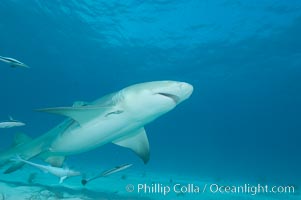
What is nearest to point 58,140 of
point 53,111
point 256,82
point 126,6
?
point 53,111

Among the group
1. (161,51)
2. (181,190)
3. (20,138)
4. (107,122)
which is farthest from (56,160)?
(161,51)

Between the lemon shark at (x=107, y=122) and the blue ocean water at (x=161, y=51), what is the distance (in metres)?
18.9

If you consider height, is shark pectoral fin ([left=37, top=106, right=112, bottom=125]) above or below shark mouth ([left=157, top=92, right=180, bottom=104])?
below

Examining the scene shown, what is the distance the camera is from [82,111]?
4.39 metres

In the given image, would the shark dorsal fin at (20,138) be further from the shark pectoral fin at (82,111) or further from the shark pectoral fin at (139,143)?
the shark pectoral fin at (82,111)

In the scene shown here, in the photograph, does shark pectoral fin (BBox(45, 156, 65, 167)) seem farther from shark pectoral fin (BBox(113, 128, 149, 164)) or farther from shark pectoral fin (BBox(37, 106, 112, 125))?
shark pectoral fin (BBox(37, 106, 112, 125))

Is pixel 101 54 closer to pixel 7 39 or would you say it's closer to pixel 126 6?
pixel 7 39

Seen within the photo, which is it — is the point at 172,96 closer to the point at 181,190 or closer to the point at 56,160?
the point at 56,160

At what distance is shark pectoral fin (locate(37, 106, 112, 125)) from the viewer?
14.1ft

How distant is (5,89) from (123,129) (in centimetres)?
6657

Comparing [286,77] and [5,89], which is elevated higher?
[5,89]

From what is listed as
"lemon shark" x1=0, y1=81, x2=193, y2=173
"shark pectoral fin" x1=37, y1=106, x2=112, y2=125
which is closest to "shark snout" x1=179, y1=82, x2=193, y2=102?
"lemon shark" x1=0, y1=81, x2=193, y2=173

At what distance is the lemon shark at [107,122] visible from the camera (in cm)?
409

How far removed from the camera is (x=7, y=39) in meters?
36.1
